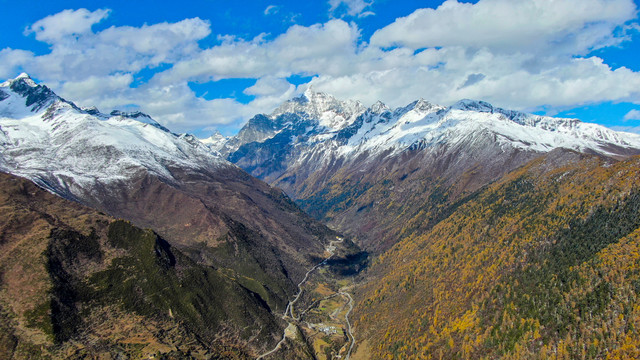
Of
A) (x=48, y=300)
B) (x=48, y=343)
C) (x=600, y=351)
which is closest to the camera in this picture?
(x=600, y=351)

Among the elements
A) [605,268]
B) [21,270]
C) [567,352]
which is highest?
[21,270]

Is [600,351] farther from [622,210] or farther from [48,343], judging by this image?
[48,343]

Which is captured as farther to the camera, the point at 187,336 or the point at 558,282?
the point at 187,336

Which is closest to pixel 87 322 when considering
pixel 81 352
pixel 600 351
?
pixel 81 352

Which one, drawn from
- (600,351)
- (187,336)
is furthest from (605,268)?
(187,336)

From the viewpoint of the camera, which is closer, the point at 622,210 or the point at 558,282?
the point at 558,282

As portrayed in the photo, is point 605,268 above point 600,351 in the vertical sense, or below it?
above

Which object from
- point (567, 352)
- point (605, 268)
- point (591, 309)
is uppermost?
point (605, 268)

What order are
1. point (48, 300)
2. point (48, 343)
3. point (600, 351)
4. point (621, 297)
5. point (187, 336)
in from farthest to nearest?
1. point (187, 336)
2. point (48, 300)
3. point (48, 343)
4. point (621, 297)
5. point (600, 351)

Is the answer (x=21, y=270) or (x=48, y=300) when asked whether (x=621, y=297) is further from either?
(x=21, y=270)
